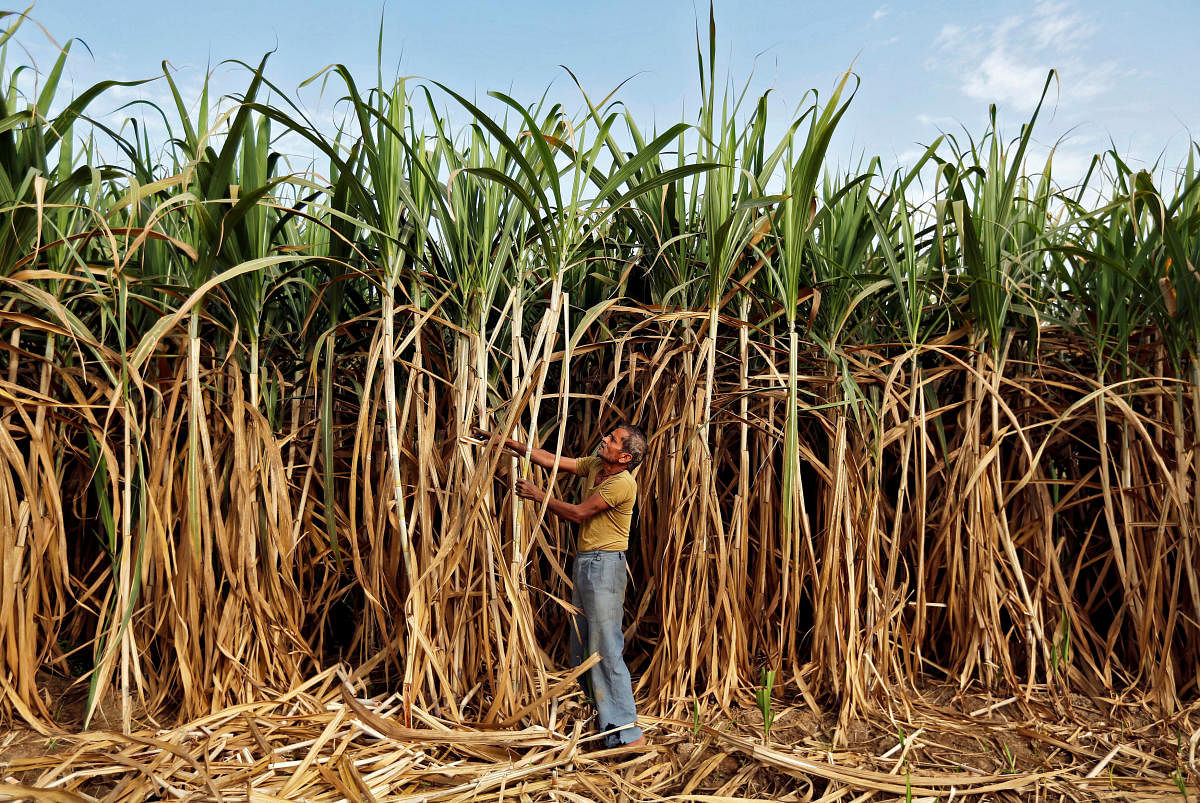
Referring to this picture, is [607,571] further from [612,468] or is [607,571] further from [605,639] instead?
[612,468]

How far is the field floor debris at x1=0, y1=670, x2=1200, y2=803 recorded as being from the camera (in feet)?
6.36

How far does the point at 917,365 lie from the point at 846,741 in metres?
1.21

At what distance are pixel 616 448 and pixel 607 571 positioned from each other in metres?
0.37

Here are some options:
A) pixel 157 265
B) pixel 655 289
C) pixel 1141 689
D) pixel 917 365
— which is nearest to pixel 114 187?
pixel 157 265

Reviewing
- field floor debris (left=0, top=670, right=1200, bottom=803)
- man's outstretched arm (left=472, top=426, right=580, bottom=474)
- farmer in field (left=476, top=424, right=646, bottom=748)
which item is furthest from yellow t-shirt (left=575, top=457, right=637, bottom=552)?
field floor debris (left=0, top=670, right=1200, bottom=803)

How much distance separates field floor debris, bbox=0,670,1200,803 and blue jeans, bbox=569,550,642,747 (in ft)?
0.28

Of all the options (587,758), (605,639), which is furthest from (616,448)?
(587,758)

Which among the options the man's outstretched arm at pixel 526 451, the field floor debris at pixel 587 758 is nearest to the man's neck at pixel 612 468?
the man's outstretched arm at pixel 526 451

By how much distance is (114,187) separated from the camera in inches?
108

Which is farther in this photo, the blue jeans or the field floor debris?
the blue jeans

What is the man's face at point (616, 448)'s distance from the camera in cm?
233

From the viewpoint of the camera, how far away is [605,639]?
7.59 ft

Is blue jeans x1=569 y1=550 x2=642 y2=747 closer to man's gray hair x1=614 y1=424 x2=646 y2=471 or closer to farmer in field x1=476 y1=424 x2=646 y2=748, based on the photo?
farmer in field x1=476 y1=424 x2=646 y2=748

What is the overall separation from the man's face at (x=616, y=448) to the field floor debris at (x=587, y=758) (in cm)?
76
